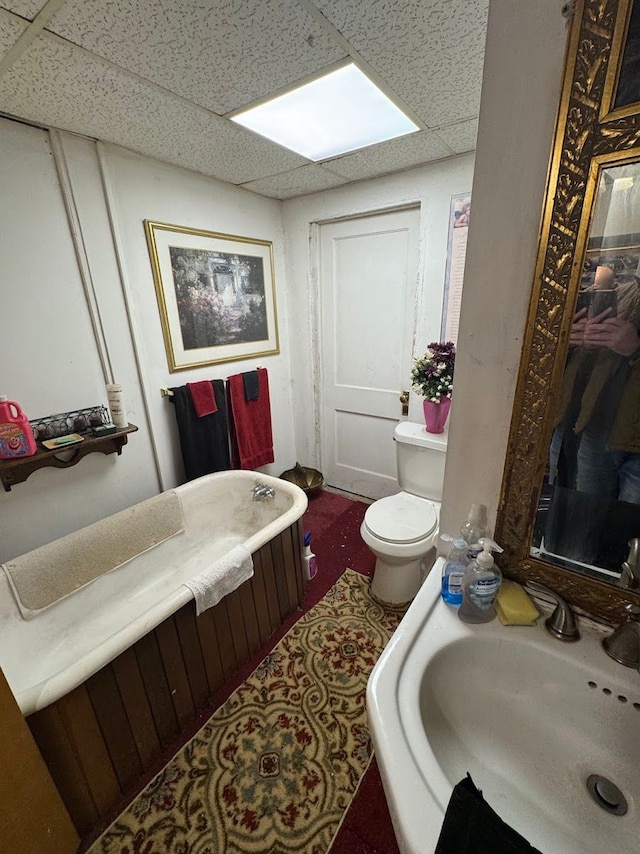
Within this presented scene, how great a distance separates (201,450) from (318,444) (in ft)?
3.49

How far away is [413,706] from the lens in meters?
0.63

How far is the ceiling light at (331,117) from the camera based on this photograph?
4.01 feet

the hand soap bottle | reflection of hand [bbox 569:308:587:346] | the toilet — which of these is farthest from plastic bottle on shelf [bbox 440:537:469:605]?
the toilet

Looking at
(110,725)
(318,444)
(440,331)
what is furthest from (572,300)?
(318,444)

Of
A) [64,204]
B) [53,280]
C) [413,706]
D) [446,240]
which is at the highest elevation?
[64,204]

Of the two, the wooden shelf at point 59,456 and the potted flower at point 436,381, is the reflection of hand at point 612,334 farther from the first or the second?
the wooden shelf at point 59,456

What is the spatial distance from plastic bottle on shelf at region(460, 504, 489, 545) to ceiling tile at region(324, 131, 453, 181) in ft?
5.37

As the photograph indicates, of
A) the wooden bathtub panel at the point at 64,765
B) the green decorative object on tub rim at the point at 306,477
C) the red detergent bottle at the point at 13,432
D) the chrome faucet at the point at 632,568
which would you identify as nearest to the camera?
the chrome faucet at the point at 632,568

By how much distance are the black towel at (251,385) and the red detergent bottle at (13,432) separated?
117 centimetres

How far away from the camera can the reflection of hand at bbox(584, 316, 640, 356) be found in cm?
66

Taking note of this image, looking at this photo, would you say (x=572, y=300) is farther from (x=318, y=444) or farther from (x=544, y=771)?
(x=318, y=444)

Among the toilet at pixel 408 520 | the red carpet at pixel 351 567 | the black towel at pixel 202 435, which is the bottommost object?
the red carpet at pixel 351 567

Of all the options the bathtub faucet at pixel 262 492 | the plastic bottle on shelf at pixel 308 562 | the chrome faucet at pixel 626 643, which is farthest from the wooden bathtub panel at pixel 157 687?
the chrome faucet at pixel 626 643

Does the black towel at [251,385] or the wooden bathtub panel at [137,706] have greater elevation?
the black towel at [251,385]
